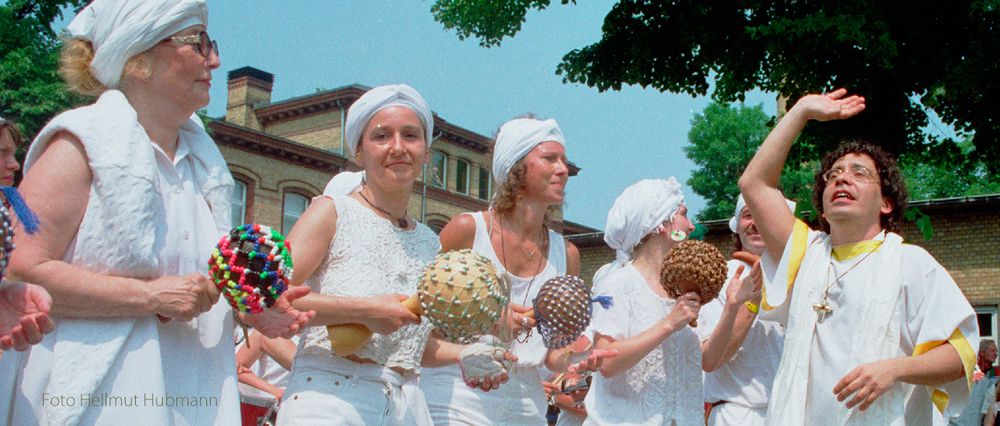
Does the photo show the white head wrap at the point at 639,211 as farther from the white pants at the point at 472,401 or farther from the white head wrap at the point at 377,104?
the white head wrap at the point at 377,104

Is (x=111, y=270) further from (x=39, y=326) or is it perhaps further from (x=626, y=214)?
(x=626, y=214)

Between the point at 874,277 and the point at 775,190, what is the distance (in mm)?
594

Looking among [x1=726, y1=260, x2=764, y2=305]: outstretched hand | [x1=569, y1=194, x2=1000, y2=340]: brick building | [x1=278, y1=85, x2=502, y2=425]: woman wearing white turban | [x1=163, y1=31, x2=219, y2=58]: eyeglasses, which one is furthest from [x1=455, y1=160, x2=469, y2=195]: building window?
[x1=163, y1=31, x2=219, y2=58]: eyeglasses

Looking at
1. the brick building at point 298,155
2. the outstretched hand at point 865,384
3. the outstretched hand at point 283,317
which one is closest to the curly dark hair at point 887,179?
the outstretched hand at point 865,384

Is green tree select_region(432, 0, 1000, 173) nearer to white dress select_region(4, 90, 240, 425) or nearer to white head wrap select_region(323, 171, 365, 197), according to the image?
white head wrap select_region(323, 171, 365, 197)

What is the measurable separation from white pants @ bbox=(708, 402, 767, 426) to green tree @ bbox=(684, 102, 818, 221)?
122 feet

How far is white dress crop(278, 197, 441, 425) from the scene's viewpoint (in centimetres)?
405

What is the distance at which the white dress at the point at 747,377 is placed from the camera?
6.62 metres

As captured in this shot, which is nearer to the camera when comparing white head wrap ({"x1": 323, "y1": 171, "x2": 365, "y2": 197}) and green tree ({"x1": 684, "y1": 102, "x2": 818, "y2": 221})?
white head wrap ({"x1": 323, "y1": 171, "x2": 365, "y2": 197})

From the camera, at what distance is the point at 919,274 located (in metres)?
4.78

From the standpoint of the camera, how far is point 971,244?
1013 inches

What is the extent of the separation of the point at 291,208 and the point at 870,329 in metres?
34.1

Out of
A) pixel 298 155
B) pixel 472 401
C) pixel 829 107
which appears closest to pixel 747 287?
pixel 829 107

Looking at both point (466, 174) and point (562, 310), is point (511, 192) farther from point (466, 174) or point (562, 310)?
point (466, 174)
